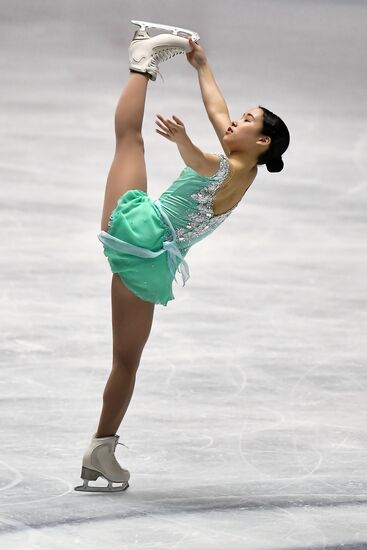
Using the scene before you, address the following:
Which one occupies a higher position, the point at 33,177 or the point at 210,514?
the point at 33,177

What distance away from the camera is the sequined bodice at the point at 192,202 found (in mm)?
4820

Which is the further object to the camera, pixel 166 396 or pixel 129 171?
pixel 166 396

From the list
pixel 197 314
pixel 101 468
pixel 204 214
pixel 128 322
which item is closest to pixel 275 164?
pixel 204 214

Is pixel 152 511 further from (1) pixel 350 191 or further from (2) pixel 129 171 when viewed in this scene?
(1) pixel 350 191

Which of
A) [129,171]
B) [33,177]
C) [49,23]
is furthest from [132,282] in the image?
[49,23]

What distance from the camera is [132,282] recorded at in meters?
4.83

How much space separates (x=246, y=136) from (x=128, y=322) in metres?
0.76

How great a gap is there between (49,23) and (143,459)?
26.8 feet

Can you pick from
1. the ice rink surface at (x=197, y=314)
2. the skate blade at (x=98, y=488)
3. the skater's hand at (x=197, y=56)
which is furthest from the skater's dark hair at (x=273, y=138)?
the skate blade at (x=98, y=488)

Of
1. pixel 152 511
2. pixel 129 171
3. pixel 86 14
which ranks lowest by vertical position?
pixel 152 511

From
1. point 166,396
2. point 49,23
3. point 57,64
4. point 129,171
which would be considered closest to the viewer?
point 129,171

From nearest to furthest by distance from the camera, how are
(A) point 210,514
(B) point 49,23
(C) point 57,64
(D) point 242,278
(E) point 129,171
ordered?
(A) point 210,514 → (E) point 129,171 → (D) point 242,278 → (C) point 57,64 → (B) point 49,23

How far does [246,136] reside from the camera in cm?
492

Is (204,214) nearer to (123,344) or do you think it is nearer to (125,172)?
(125,172)
